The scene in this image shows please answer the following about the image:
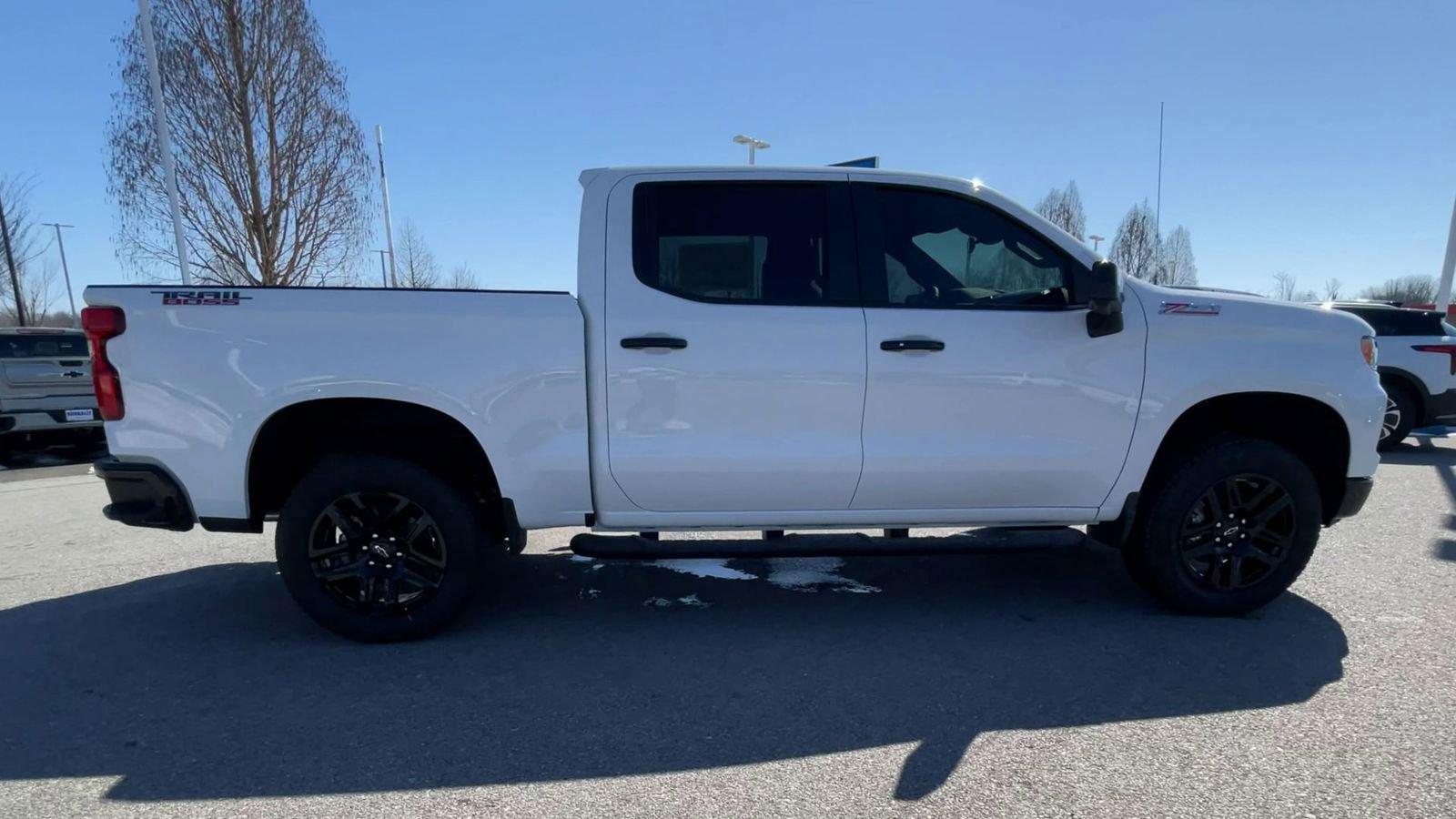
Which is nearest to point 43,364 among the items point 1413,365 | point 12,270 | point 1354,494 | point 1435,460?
point 1354,494

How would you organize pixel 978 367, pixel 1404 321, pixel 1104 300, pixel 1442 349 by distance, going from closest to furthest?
pixel 1104 300, pixel 978 367, pixel 1442 349, pixel 1404 321

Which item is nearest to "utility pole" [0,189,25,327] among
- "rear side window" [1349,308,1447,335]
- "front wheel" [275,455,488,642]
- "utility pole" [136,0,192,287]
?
"utility pole" [136,0,192,287]

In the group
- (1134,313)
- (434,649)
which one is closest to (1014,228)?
(1134,313)

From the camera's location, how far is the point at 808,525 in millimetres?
3656

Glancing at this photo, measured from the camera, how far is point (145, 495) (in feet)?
11.3

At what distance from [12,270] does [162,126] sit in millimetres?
21312

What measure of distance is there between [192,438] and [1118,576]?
485 cm

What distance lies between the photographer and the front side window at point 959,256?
11.9ft

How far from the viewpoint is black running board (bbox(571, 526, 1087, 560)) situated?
3.58m

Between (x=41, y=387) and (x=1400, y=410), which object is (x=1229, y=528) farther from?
(x=41, y=387)

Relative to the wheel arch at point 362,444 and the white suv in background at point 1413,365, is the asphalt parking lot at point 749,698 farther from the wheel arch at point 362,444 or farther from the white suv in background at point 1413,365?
the white suv in background at point 1413,365

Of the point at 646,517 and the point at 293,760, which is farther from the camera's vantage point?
the point at 646,517

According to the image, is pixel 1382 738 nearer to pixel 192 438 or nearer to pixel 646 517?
pixel 646 517

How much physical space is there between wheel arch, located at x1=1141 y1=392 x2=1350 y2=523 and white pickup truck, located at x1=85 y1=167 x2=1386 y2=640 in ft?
0.09
